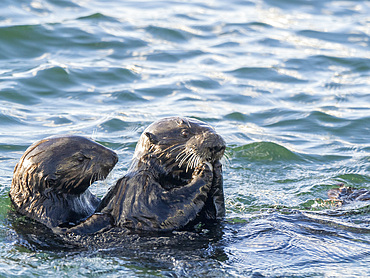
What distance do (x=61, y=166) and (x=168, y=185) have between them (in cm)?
95

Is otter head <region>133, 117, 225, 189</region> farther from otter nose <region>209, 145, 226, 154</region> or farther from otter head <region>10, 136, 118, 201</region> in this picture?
otter head <region>10, 136, 118, 201</region>

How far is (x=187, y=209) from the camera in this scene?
15.9 feet

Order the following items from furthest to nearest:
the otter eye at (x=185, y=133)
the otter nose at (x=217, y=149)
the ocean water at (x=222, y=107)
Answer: the otter eye at (x=185, y=133)
the otter nose at (x=217, y=149)
the ocean water at (x=222, y=107)

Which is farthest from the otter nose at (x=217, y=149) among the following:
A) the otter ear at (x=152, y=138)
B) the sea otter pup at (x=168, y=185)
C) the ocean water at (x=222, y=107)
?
the ocean water at (x=222, y=107)

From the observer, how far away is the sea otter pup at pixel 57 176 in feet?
16.0

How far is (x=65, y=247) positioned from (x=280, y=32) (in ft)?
32.6

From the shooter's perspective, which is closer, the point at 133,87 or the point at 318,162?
the point at 318,162

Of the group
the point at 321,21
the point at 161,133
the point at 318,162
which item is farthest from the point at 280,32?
the point at 161,133

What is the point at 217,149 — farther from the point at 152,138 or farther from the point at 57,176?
the point at 57,176

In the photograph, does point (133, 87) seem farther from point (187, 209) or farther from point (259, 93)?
point (187, 209)

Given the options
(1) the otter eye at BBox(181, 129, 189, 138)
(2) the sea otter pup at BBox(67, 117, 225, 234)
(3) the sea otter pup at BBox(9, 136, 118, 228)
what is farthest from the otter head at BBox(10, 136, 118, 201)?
Answer: (1) the otter eye at BBox(181, 129, 189, 138)

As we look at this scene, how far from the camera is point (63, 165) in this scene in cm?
490

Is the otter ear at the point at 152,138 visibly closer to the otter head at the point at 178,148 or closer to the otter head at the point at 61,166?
the otter head at the point at 178,148

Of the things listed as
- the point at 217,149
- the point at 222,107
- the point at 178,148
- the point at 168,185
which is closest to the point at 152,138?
the point at 178,148
